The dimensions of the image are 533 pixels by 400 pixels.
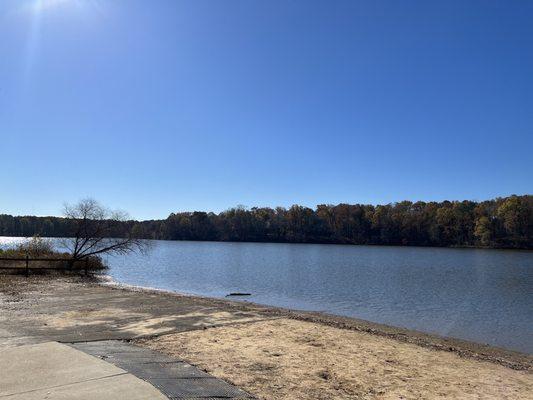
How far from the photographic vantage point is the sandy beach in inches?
290

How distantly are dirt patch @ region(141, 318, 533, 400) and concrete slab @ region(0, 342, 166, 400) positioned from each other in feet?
5.62

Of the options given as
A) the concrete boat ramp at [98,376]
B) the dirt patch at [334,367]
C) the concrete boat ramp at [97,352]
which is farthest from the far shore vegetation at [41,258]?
the concrete boat ramp at [98,376]

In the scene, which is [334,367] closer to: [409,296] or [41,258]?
[409,296]

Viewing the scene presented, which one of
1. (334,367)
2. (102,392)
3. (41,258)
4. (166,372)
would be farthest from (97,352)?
(41,258)

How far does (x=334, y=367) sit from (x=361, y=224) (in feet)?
476

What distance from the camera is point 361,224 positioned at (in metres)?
150

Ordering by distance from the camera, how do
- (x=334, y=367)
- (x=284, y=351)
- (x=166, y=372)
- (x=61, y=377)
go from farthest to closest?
(x=284, y=351), (x=334, y=367), (x=166, y=372), (x=61, y=377)

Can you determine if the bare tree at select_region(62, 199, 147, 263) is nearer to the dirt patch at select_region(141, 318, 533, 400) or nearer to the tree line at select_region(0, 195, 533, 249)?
the dirt patch at select_region(141, 318, 533, 400)

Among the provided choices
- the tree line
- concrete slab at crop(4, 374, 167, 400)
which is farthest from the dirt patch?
the tree line

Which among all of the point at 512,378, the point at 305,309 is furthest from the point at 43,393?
the point at 305,309

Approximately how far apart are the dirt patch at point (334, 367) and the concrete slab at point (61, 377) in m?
1.71

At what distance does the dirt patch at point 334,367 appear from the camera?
713cm

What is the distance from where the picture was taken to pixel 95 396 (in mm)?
5418

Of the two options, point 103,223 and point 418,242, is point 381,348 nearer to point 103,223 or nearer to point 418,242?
point 103,223
